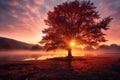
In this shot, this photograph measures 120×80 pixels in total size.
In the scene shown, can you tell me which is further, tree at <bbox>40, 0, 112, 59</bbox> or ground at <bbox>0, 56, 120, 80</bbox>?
tree at <bbox>40, 0, 112, 59</bbox>

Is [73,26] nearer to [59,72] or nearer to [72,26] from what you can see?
[72,26]

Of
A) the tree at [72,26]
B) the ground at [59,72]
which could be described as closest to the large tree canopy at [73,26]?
the tree at [72,26]

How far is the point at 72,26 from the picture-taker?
31.2 m

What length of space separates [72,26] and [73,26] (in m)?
Result: 0.26

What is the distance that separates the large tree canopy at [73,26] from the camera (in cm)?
3042

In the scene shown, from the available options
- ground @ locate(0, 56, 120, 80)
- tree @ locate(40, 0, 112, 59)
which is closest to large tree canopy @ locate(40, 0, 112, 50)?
tree @ locate(40, 0, 112, 59)

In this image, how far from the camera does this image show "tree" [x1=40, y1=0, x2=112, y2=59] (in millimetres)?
30375

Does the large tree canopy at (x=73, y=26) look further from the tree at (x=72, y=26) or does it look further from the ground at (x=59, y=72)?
the ground at (x=59, y=72)

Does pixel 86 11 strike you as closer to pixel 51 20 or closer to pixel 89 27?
pixel 89 27

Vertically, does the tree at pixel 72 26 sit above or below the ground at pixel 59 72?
above

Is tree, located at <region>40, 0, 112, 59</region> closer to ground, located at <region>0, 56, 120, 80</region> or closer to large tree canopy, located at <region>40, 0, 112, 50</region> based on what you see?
large tree canopy, located at <region>40, 0, 112, 50</region>

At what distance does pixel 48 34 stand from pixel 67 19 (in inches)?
254

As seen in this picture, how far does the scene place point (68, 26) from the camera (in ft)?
101

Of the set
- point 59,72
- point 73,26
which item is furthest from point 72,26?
point 59,72
